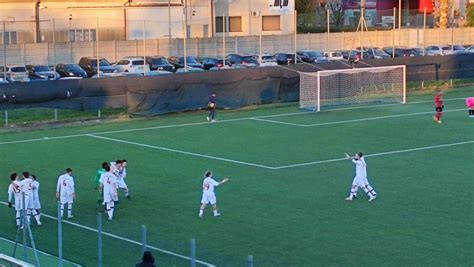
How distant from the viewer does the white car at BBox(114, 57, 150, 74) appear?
56.0 meters

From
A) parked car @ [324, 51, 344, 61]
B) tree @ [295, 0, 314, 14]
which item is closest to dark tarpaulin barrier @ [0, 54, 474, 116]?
parked car @ [324, 51, 344, 61]

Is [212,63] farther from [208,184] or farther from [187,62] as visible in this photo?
[208,184]

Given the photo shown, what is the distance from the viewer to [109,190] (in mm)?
23391

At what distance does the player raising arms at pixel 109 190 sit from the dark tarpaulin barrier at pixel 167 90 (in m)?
18.1

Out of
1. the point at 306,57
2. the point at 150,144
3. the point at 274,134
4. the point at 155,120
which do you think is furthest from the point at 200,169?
the point at 306,57

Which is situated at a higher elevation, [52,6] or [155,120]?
[52,6]

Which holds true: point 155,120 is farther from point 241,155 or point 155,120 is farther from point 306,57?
point 306,57

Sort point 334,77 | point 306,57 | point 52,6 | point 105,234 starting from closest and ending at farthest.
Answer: point 105,234 → point 334,77 → point 306,57 → point 52,6

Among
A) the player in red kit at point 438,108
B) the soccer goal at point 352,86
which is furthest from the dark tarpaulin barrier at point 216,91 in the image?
the player in red kit at point 438,108

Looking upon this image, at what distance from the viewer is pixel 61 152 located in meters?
33.9

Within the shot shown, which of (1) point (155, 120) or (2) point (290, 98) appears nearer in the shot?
(1) point (155, 120)

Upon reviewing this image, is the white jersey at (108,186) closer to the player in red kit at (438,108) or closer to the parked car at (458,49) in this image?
the player in red kit at (438,108)

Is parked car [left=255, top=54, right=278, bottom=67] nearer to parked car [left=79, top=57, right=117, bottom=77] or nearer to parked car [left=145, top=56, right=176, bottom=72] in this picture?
parked car [left=145, top=56, right=176, bottom=72]

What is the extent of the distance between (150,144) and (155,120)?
282 inches
